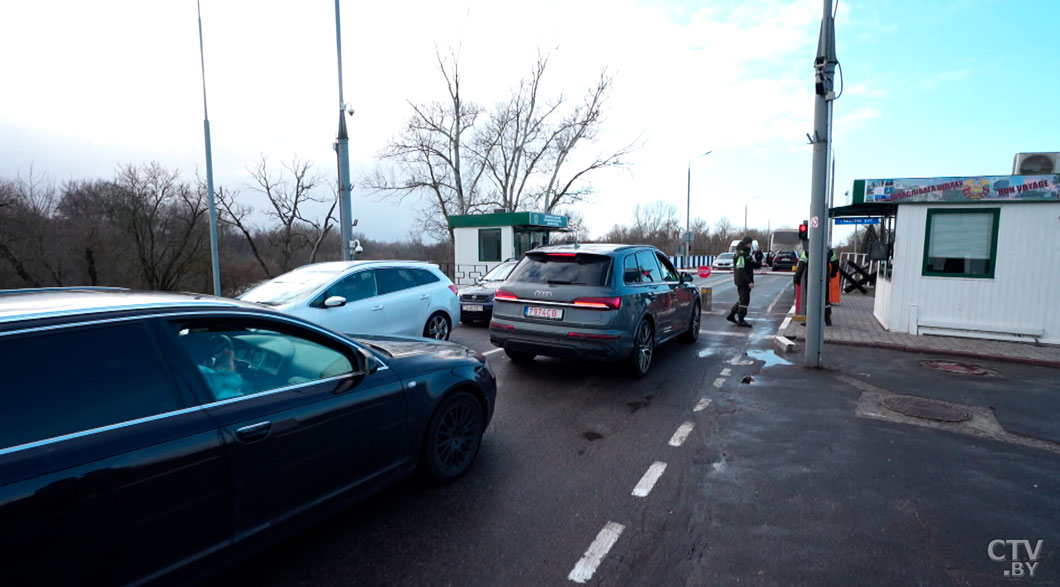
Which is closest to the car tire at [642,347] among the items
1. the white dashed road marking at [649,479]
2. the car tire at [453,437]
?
the white dashed road marking at [649,479]

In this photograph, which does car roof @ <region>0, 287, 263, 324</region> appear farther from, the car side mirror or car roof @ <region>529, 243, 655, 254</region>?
car roof @ <region>529, 243, 655, 254</region>

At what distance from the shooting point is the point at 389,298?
26.9ft

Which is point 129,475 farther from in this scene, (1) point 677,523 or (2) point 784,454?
(2) point 784,454

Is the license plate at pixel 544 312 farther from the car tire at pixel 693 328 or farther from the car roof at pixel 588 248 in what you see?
the car tire at pixel 693 328

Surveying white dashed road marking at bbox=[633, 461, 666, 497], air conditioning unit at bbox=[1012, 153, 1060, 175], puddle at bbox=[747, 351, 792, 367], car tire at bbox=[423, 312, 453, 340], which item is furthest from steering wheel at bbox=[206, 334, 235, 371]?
air conditioning unit at bbox=[1012, 153, 1060, 175]

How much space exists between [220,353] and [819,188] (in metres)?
7.82

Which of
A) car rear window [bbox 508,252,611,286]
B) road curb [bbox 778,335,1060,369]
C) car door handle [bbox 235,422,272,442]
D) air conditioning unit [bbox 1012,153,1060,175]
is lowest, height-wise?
road curb [bbox 778,335,1060,369]

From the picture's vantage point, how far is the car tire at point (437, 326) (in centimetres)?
895

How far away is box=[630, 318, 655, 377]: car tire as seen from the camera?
6941 mm

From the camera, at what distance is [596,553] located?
3.11 metres

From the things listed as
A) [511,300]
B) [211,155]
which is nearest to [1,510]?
[511,300]

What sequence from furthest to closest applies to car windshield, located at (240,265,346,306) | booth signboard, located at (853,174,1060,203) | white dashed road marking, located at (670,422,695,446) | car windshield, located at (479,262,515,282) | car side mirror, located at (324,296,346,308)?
1. car windshield, located at (479,262,515,282)
2. booth signboard, located at (853,174,1060,203)
3. car windshield, located at (240,265,346,306)
4. car side mirror, located at (324,296,346,308)
5. white dashed road marking, located at (670,422,695,446)

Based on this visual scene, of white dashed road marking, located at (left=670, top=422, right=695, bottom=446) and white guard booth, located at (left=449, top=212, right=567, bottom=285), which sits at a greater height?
white guard booth, located at (left=449, top=212, right=567, bottom=285)

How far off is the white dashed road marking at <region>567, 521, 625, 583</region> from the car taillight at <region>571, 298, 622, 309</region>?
336 cm
